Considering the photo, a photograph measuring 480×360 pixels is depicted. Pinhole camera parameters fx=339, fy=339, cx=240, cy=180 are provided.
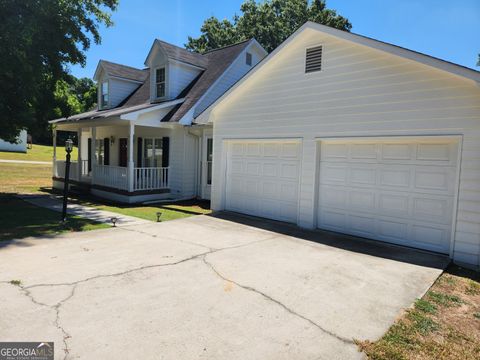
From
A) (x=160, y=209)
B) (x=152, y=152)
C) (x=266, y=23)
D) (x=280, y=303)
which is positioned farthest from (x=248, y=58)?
(x=266, y=23)

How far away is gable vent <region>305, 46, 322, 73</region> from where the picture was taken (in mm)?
8570

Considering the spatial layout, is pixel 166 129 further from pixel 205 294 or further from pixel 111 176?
pixel 205 294

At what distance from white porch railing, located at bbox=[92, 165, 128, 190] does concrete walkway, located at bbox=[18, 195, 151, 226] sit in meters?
1.78

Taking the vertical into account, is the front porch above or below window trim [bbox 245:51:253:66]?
below

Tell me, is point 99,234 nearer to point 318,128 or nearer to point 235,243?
point 235,243

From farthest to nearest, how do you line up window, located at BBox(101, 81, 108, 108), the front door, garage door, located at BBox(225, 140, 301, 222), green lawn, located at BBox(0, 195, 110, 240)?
window, located at BBox(101, 81, 108, 108)
the front door
garage door, located at BBox(225, 140, 301, 222)
green lawn, located at BBox(0, 195, 110, 240)

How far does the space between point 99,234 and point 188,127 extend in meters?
6.72

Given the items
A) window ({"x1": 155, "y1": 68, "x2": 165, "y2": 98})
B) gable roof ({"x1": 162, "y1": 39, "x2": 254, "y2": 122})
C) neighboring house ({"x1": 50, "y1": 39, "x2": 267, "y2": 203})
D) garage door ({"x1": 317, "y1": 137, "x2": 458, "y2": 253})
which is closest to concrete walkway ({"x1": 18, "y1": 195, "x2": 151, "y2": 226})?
neighboring house ({"x1": 50, "y1": 39, "x2": 267, "y2": 203})

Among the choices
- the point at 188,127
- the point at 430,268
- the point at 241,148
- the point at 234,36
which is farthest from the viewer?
the point at 234,36

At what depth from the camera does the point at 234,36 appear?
33.7m

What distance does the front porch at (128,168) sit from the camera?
13.5 meters

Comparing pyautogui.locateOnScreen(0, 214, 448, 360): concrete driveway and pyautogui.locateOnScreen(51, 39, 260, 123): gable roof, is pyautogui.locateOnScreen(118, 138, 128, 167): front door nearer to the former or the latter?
pyautogui.locateOnScreen(51, 39, 260, 123): gable roof

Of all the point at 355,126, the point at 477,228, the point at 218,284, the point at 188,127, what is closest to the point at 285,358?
the point at 218,284

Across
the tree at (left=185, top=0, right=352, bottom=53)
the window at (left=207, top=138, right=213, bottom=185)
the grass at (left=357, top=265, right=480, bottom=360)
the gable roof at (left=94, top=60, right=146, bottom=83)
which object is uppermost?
the tree at (left=185, top=0, right=352, bottom=53)
